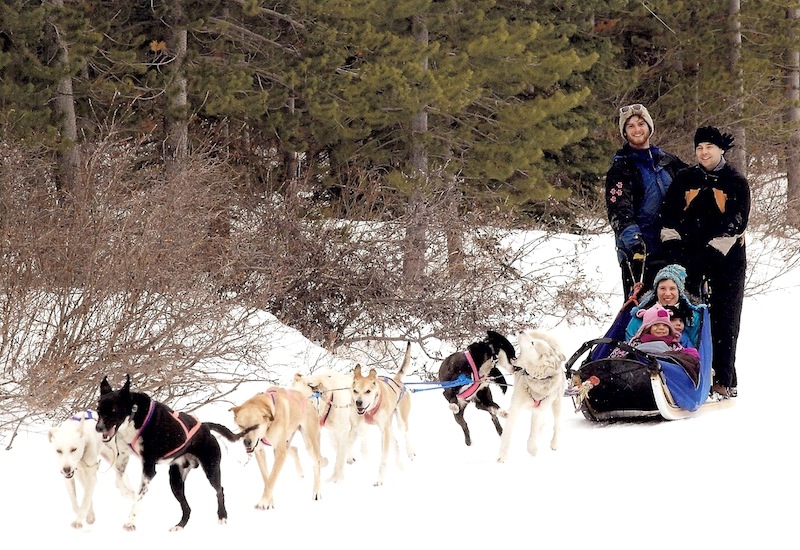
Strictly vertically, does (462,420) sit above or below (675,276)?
below

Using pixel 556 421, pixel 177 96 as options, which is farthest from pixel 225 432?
pixel 177 96

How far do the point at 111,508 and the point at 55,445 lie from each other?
90 centimetres

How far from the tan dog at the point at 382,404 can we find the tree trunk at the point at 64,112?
273 inches

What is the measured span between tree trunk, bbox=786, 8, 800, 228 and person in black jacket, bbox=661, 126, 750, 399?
1476cm

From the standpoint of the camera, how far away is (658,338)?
9.09m

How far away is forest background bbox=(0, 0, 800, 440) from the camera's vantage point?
341 inches

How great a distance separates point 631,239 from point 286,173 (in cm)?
944

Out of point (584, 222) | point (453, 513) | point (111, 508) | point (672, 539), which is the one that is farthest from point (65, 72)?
point (584, 222)

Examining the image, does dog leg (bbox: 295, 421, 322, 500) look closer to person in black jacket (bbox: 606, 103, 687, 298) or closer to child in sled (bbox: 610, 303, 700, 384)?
child in sled (bbox: 610, 303, 700, 384)

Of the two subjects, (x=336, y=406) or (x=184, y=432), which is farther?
(x=336, y=406)

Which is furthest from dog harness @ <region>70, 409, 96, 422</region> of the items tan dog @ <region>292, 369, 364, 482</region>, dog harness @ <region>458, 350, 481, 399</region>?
dog harness @ <region>458, 350, 481, 399</region>

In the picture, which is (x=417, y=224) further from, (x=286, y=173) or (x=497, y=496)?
(x=497, y=496)

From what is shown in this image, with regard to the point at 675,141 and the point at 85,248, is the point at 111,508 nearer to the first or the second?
the point at 85,248

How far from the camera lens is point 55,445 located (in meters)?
5.52
